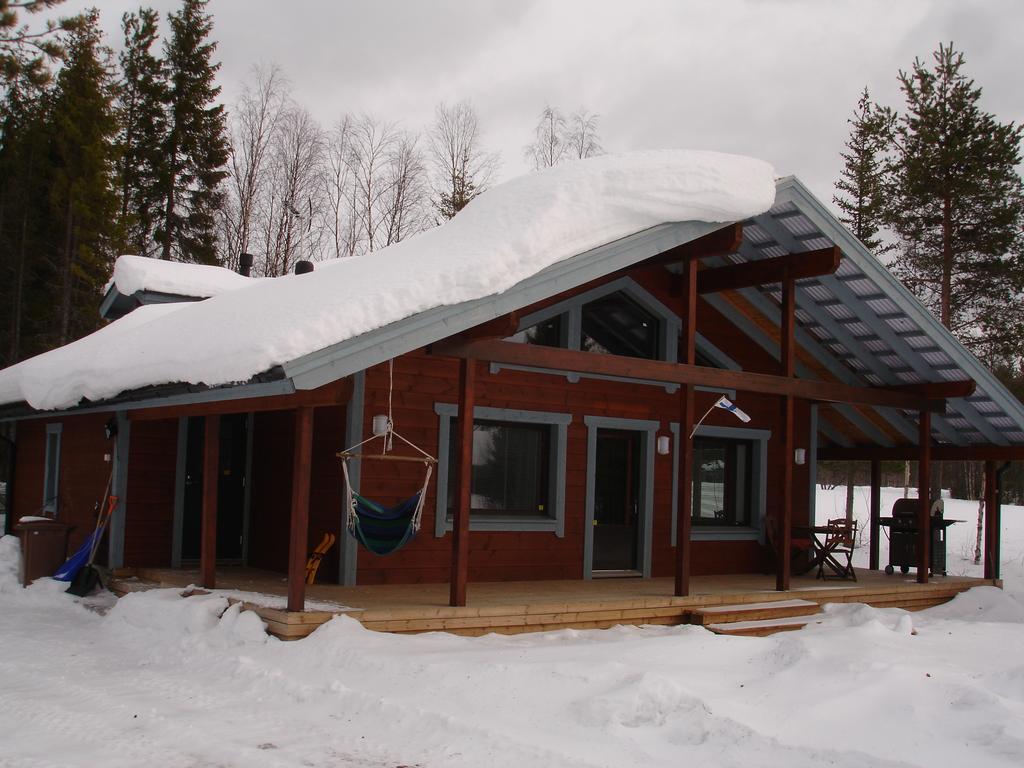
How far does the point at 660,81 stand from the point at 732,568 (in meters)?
19.9

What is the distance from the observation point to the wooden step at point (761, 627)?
8.60 meters

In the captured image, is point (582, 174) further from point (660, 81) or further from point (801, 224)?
point (660, 81)

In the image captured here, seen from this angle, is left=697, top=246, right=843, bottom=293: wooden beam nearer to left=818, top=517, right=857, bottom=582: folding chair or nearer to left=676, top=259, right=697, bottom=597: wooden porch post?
left=676, top=259, right=697, bottom=597: wooden porch post

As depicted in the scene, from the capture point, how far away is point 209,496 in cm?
813

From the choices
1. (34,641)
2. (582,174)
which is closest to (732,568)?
(582,174)

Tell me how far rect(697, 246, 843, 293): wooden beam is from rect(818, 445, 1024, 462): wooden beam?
14.1 feet

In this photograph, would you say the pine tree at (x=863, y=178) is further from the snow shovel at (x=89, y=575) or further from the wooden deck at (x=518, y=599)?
the snow shovel at (x=89, y=575)

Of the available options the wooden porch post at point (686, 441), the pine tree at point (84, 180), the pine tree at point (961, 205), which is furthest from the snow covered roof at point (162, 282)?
the pine tree at point (961, 205)

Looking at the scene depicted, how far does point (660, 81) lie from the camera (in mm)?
28422

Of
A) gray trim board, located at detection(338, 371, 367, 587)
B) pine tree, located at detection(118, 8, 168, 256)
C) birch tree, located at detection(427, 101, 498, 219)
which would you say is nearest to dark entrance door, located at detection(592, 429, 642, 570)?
gray trim board, located at detection(338, 371, 367, 587)

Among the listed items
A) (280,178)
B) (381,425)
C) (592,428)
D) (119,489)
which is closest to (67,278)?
(280,178)

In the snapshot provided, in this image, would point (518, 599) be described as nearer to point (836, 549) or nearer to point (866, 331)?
point (836, 549)

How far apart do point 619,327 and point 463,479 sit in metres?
4.34

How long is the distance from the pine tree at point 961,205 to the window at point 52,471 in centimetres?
1696
